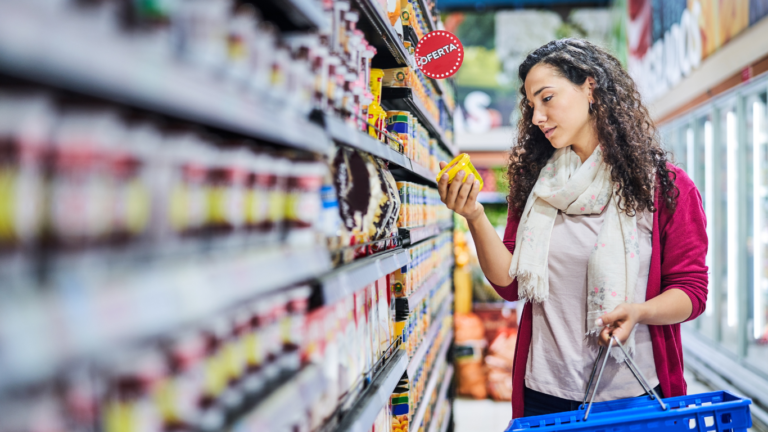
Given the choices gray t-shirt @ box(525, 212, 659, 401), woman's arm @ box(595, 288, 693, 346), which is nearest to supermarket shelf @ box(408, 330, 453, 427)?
gray t-shirt @ box(525, 212, 659, 401)

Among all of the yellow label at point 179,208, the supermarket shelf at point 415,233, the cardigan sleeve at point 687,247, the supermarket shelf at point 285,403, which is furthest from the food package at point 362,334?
the cardigan sleeve at point 687,247

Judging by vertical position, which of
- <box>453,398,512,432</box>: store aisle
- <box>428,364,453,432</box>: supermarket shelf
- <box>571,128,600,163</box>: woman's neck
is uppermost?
<box>571,128,600,163</box>: woman's neck

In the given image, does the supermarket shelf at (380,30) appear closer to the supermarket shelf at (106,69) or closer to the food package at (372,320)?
the food package at (372,320)

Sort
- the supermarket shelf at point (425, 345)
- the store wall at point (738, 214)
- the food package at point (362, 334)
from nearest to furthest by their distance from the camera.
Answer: the food package at point (362, 334) → the supermarket shelf at point (425, 345) → the store wall at point (738, 214)

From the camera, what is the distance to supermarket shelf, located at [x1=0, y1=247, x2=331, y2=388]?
381 mm

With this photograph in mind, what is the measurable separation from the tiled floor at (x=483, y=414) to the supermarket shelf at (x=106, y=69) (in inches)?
145

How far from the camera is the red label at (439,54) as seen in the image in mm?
1957

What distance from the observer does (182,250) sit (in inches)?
25.0

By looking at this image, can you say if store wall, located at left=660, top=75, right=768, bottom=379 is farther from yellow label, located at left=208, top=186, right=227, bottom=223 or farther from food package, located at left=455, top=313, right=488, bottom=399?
yellow label, located at left=208, top=186, right=227, bottom=223

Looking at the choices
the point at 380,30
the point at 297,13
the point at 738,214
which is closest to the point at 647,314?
the point at 380,30

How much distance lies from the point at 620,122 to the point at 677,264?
482 millimetres

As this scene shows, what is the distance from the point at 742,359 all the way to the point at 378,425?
397cm

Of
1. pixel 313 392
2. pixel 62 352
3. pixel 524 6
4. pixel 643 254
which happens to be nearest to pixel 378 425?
pixel 313 392

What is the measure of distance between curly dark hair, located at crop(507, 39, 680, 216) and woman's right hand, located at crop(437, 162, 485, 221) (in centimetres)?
48
